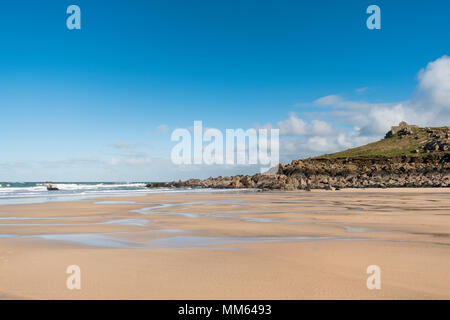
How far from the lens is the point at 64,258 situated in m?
6.86

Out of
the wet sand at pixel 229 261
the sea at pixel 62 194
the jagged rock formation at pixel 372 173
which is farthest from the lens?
the jagged rock formation at pixel 372 173

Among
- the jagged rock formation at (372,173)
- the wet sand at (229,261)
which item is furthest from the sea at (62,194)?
the wet sand at (229,261)

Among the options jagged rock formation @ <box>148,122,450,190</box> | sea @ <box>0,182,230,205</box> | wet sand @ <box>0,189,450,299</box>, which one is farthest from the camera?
jagged rock formation @ <box>148,122,450,190</box>

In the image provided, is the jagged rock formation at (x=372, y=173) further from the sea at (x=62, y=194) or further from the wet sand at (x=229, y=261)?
the wet sand at (x=229, y=261)

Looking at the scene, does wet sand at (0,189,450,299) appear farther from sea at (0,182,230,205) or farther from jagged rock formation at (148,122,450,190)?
jagged rock formation at (148,122,450,190)

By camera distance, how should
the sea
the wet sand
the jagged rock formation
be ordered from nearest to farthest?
the wet sand → the sea → the jagged rock formation

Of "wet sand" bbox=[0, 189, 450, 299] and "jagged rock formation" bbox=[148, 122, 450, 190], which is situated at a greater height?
"jagged rock formation" bbox=[148, 122, 450, 190]

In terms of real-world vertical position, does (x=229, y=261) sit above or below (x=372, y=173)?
below

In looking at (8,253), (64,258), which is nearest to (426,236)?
(64,258)

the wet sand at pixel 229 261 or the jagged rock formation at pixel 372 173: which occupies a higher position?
the jagged rock formation at pixel 372 173

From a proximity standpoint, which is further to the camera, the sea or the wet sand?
the sea

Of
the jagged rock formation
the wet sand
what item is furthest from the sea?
the wet sand
